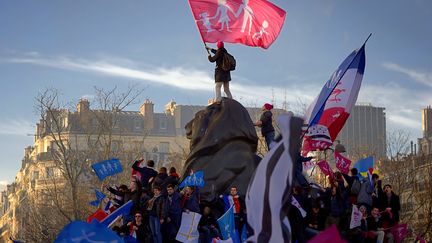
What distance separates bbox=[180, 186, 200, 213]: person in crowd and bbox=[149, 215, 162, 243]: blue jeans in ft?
2.37

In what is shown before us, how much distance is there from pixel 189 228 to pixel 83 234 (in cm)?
637

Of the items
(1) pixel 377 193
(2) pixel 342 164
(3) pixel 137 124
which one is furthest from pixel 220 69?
(3) pixel 137 124

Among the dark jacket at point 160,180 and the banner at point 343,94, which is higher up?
the banner at point 343,94

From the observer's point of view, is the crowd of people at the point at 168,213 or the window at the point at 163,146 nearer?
the crowd of people at the point at 168,213

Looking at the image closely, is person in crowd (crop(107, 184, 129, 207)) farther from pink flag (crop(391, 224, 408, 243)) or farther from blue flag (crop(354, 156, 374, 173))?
pink flag (crop(391, 224, 408, 243))

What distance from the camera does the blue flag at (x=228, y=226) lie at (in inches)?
901

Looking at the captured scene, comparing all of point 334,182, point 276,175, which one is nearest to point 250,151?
point 334,182

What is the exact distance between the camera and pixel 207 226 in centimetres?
2447

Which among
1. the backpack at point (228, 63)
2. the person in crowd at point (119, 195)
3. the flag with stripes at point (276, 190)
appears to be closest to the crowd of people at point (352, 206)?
the backpack at point (228, 63)

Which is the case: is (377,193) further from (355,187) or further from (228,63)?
(228,63)

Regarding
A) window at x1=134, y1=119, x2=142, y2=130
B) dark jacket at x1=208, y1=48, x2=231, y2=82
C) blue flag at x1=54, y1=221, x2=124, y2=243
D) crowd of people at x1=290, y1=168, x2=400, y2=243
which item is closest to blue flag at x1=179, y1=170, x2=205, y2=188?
crowd of people at x1=290, y1=168, x2=400, y2=243

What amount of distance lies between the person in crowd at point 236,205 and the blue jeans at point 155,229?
1755 mm

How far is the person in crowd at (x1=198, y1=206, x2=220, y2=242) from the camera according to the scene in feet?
79.0

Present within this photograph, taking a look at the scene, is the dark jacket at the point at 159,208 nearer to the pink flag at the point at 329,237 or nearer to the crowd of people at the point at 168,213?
the crowd of people at the point at 168,213
